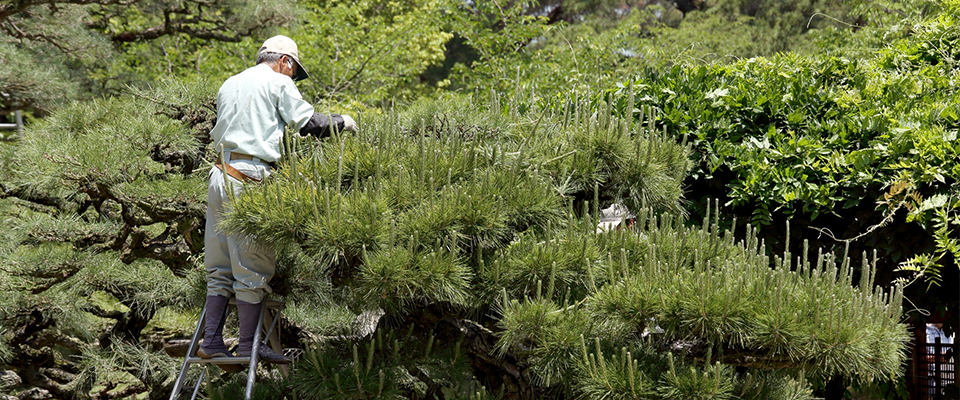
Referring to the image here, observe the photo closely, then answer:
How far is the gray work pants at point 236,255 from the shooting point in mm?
2678

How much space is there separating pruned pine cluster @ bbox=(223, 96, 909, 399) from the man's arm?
5 centimetres

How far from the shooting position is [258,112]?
8.98 ft

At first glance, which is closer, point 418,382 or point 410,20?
point 418,382

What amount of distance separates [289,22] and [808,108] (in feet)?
19.3

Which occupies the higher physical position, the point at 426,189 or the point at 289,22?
the point at 289,22

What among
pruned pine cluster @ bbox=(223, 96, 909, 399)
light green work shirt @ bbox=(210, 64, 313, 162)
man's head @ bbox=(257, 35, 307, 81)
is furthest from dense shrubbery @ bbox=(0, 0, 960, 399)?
man's head @ bbox=(257, 35, 307, 81)

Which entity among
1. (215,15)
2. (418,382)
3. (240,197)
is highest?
(215,15)

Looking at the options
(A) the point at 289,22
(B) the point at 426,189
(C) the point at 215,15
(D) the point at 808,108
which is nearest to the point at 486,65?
(A) the point at 289,22

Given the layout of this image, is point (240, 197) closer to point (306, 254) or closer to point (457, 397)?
point (306, 254)

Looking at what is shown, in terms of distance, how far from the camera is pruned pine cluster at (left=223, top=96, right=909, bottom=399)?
2.26 m

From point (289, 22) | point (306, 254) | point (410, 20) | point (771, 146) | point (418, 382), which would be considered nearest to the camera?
point (306, 254)

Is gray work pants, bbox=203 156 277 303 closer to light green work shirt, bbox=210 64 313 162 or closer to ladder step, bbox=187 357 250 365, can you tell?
light green work shirt, bbox=210 64 313 162

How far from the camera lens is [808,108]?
3359 millimetres

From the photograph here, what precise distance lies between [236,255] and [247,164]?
316 mm
